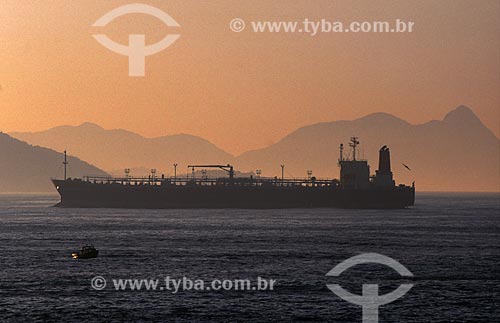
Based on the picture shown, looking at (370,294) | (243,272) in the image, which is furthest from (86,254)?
(370,294)

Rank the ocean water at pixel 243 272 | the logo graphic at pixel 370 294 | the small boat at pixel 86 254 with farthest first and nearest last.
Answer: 1. the small boat at pixel 86 254
2. the logo graphic at pixel 370 294
3. the ocean water at pixel 243 272

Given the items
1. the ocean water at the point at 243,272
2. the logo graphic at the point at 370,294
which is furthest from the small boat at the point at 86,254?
the logo graphic at the point at 370,294

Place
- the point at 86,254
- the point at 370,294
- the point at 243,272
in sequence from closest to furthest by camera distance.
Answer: the point at 370,294 < the point at 243,272 < the point at 86,254

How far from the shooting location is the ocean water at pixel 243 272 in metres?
55.1

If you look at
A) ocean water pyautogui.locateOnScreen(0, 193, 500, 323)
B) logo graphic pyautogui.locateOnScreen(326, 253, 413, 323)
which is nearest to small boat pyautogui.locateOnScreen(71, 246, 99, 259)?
ocean water pyautogui.locateOnScreen(0, 193, 500, 323)

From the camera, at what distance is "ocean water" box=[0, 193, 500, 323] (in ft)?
181

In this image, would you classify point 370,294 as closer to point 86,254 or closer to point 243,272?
point 243,272

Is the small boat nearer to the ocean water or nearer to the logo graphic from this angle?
the ocean water

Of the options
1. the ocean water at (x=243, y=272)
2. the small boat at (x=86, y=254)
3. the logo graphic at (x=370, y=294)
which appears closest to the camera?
the ocean water at (x=243, y=272)

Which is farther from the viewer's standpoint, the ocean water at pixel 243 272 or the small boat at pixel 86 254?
the small boat at pixel 86 254

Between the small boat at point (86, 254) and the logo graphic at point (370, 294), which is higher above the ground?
the small boat at point (86, 254)

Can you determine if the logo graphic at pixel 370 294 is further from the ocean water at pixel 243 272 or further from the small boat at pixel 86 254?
the small boat at pixel 86 254

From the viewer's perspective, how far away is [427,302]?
59.3 metres

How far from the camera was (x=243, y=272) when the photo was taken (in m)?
73.9
